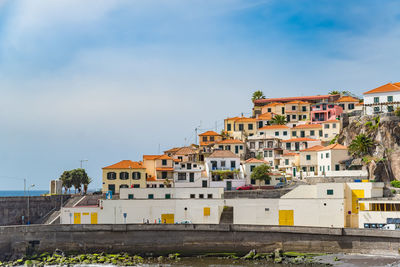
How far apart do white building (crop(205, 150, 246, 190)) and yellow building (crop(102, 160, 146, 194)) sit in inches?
406

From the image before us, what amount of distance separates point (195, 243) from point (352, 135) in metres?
37.9

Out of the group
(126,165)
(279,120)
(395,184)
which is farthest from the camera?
(279,120)

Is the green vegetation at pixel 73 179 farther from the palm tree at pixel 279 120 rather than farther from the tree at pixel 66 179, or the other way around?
the palm tree at pixel 279 120

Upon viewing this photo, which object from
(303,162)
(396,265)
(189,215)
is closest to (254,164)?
(303,162)

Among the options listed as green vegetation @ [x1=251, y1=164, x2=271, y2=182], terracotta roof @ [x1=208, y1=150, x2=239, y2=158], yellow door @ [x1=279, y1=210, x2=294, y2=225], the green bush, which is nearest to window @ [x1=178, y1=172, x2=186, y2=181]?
terracotta roof @ [x1=208, y1=150, x2=239, y2=158]

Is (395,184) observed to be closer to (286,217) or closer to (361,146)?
(361,146)

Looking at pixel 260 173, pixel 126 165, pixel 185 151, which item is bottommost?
pixel 260 173

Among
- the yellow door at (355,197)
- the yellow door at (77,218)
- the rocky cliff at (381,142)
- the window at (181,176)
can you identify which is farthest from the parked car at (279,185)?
the yellow door at (77,218)

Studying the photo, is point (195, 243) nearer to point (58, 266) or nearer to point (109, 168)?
point (58, 266)

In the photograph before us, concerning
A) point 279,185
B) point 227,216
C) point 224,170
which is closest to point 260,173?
point 279,185

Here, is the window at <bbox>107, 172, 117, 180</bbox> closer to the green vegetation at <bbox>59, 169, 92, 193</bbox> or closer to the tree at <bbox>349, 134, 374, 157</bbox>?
the green vegetation at <bbox>59, 169, 92, 193</bbox>

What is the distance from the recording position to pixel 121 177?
79.5 meters

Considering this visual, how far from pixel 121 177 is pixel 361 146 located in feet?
116

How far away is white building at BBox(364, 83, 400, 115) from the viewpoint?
86000 mm
